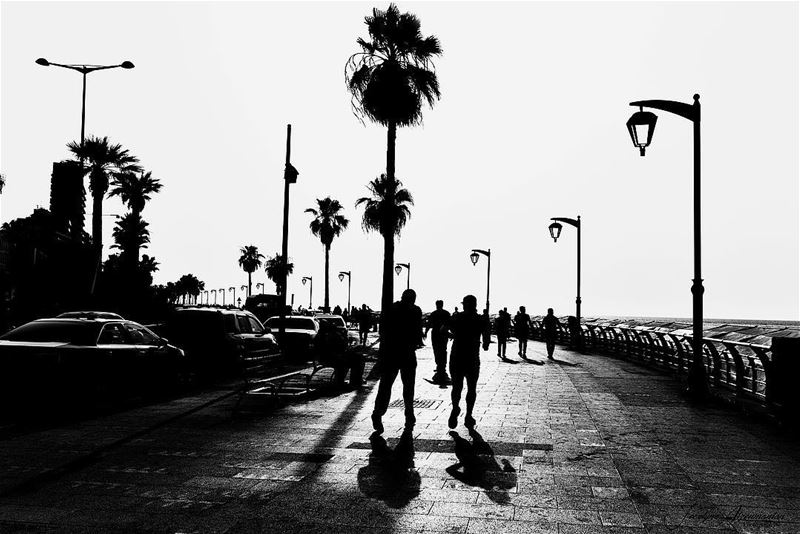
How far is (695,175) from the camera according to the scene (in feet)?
47.9

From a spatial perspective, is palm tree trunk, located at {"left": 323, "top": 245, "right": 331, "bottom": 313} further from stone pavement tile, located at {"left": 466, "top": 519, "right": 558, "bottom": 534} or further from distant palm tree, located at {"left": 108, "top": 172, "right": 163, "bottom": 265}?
stone pavement tile, located at {"left": 466, "top": 519, "right": 558, "bottom": 534}

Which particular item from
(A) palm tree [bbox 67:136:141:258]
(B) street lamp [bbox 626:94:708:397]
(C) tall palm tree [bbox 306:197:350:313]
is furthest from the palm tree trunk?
(B) street lamp [bbox 626:94:708:397]

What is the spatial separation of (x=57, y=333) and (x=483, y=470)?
8.07 metres

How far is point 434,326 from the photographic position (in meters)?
15.2

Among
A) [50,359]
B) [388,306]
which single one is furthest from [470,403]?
[50,359]

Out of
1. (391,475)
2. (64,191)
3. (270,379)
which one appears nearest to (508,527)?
(391,475)

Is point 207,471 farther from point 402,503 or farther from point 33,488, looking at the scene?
point 402,503

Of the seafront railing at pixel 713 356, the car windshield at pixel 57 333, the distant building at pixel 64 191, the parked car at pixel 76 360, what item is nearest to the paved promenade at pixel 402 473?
the seafront railing at pixel 713 356

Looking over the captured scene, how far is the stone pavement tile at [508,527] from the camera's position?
207 inches

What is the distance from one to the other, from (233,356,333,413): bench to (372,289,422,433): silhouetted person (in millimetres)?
2951

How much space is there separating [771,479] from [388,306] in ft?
15.5

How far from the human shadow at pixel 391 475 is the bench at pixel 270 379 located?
12.4 feet

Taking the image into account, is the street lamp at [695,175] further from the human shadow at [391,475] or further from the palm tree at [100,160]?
the palm tree at [100,160]

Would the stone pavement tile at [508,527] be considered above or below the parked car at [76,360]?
below
